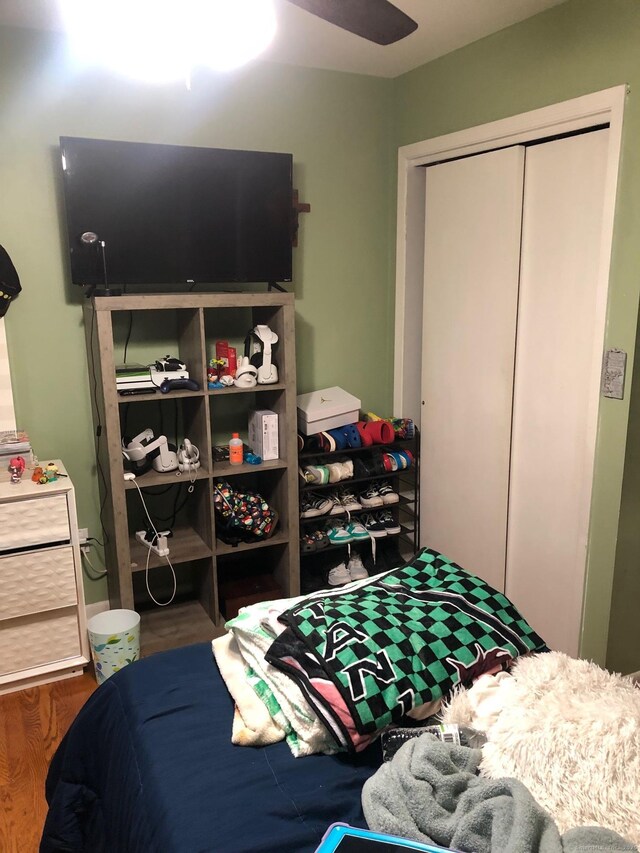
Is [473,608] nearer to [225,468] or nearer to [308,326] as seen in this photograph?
[225,468]

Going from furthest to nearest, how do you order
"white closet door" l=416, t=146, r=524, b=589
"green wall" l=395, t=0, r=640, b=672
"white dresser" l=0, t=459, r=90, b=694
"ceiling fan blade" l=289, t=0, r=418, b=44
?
1. "white closet door" l=416, t=146, r=524, b=589
2. "white dresser" l=0, t=459, r=90, b=694
3. "green wall" l=395, t=0, r=640, b=672
4. "ceiling fan blade" l=289, t=0, r=418, b=44

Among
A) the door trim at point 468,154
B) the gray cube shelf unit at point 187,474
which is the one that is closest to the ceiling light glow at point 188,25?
the gray cube shelf unit at point 187,474

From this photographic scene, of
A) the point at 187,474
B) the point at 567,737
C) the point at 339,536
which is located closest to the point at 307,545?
the point at 339,536

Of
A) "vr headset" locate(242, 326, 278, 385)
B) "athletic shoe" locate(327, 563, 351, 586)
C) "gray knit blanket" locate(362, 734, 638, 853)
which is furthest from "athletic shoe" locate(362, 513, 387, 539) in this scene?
"gray knit blanket" locate(362, 734, 638, 853)

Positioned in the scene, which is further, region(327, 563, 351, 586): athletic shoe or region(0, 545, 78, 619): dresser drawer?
region(327, 563, 351, 586): athletic shoe

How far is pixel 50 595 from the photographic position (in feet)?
8.48

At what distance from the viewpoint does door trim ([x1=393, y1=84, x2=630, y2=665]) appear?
7.64ft

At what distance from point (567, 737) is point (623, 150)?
6.17 feet

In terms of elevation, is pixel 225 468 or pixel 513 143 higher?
pixel 513 143

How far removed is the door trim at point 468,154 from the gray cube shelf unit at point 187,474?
2.52 feet

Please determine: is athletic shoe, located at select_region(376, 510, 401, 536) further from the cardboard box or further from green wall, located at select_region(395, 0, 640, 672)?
green wall, located at select_region(395, 0, 640, 672)

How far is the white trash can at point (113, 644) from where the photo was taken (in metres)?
2.60

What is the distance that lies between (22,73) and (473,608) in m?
2.50

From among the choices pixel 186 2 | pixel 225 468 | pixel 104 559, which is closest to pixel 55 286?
pixel 225 468
